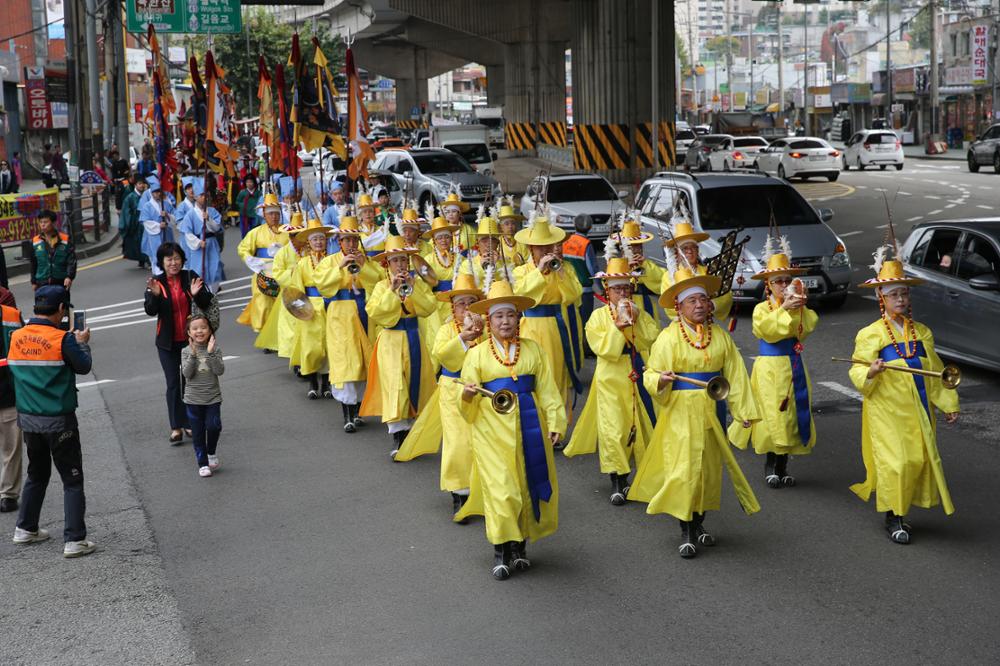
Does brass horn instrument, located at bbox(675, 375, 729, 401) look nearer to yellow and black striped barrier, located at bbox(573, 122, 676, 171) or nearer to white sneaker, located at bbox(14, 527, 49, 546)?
white sneaker, located at bbox(14, 527, 49, 546)

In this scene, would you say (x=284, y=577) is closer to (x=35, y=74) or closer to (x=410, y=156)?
(x=410, y=156)

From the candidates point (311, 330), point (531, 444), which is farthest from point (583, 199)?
point (531, 444)

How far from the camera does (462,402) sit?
745 centimetres

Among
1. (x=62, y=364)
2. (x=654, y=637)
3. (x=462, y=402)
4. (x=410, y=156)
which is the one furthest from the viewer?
(x=410, y=156)

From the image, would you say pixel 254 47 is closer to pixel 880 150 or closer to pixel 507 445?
pixel 880 150

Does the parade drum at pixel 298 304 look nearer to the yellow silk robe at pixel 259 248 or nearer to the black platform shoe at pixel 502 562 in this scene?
the yellow silk robe at pixel 259 248

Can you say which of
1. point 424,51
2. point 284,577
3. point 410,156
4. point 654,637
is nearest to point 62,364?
point 284,577

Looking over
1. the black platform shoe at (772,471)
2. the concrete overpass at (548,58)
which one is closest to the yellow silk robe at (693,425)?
the black platform shoe at (772,471)

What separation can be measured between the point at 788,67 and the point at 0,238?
125 m

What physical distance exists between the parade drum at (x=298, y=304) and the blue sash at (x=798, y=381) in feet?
15.5

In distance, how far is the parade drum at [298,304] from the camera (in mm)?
12202

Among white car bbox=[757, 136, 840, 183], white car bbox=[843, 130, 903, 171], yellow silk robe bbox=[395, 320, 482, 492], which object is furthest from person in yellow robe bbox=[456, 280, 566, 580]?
white car bbox=[843, 130, 903, 171]

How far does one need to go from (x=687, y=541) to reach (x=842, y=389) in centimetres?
522

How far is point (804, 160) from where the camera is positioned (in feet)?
137
